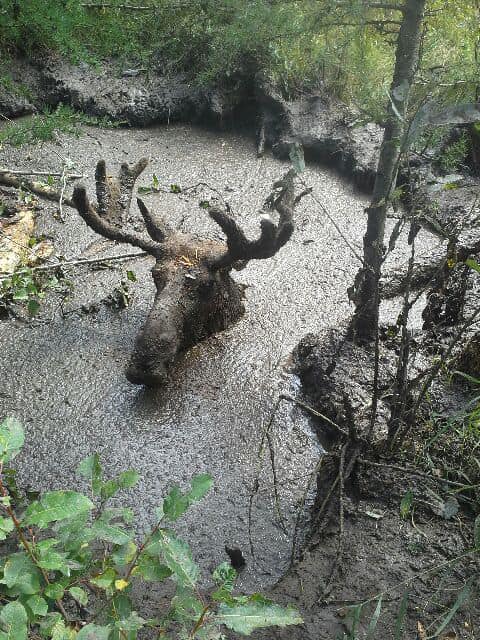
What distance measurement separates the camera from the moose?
2976 millimetres

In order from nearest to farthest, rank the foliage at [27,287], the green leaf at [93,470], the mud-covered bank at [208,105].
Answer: the green leaf at [93,470] < the foliage at [27,287] < the mud-covered bank at [208,105]

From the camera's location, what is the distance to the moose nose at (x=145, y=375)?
2920 mm

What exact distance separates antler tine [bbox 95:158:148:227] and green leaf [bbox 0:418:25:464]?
255 centimetres

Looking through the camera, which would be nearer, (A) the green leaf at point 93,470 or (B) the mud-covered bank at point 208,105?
(A) the green leaf at point 93,470

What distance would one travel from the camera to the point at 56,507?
3.89 ft

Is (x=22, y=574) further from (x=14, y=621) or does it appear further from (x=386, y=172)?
(x=386, y=172)

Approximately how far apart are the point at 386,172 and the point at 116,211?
1.88 metres

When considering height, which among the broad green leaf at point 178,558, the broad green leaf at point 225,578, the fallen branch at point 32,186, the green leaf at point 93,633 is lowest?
the fallen branch at point 32,186

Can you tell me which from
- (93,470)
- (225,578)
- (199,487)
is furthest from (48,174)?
(225,578)

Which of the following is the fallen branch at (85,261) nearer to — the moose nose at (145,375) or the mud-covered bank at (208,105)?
the moose nose at (145,375)

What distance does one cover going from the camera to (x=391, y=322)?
3408 mm

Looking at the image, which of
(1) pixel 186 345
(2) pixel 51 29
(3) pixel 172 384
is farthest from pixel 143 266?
(2) pixel 51 29

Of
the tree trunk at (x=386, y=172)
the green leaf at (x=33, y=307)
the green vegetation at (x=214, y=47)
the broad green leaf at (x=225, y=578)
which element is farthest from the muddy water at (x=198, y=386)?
the green vegetation at (x=214, y=47)

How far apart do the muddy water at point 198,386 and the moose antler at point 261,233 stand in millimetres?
452
